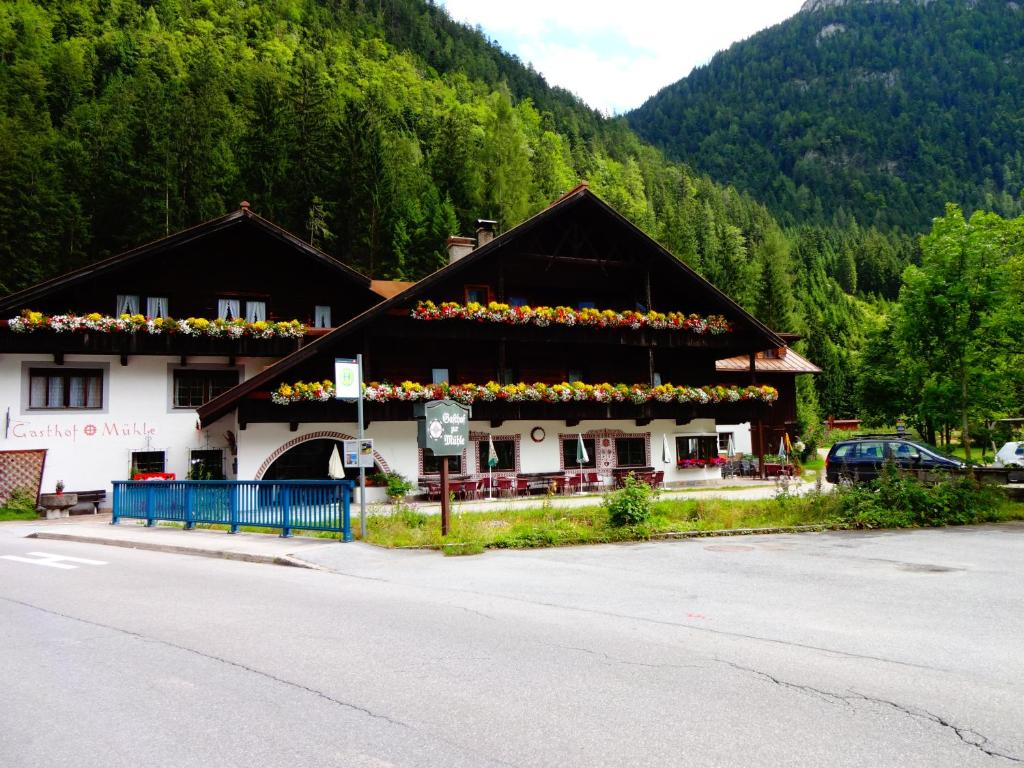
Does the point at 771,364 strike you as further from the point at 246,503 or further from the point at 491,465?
the point at 246,503

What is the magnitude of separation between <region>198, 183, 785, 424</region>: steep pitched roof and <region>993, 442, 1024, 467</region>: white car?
9163 millimetres

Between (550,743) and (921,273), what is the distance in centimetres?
1845

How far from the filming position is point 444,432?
1491 centimetres

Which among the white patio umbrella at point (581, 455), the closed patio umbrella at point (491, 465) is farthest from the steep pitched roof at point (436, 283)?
the white patio umbrella at point (581, 455)

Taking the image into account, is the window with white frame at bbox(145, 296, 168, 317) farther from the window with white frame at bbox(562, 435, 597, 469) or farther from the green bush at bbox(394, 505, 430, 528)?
the green bush at bbox(394, 505, 430, 528)

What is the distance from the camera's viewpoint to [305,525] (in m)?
15.4

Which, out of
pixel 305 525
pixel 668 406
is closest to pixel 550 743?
pixel 305 525

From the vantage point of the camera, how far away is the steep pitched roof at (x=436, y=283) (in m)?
24.3

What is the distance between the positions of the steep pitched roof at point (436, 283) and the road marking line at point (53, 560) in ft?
31.1

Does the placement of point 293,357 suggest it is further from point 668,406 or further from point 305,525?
point 668,406

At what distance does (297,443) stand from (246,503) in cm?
985

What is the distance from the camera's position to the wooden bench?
25.9 m

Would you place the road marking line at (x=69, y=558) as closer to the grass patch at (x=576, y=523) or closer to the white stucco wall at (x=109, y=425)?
the grass patch at (x=576, y=523)

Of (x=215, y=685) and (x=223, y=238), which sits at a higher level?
(x=223, y=238)
